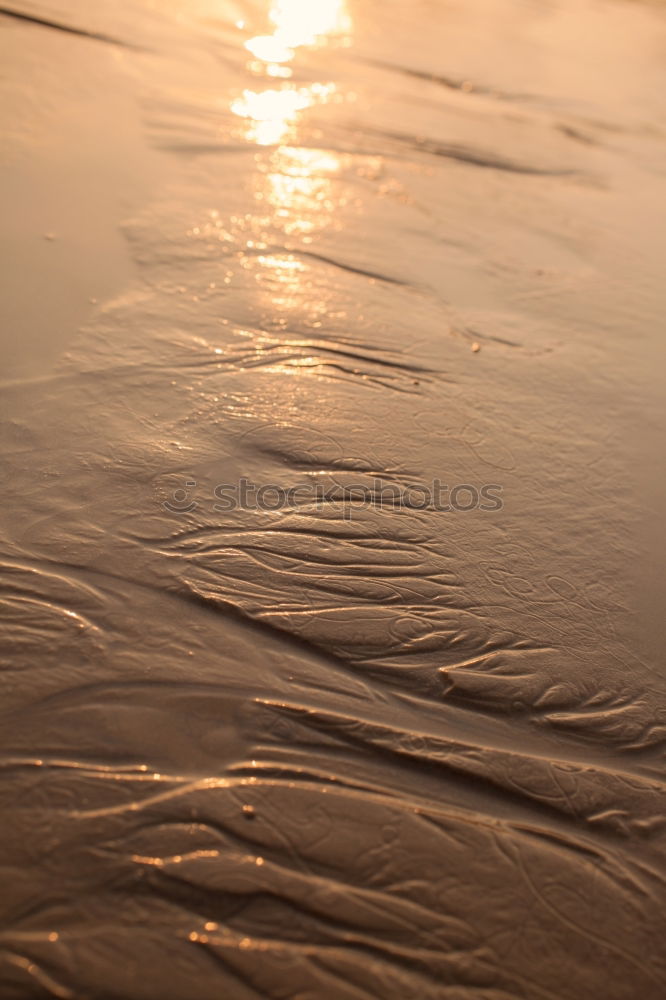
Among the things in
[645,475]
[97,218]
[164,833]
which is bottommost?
[164,833]

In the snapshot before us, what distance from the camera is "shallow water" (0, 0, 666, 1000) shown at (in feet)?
6.05

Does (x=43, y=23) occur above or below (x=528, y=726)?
above

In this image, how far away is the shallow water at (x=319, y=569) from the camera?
1.84 meters

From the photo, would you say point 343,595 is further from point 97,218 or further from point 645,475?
point 97,218

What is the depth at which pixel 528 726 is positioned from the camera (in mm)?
2332

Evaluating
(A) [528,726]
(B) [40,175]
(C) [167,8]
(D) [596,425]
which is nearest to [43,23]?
(C) [167,8]

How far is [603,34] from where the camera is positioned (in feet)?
27.2

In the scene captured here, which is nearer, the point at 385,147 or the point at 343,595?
the point at 343,595

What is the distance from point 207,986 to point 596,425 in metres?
2.51

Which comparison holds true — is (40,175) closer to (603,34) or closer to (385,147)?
(385,147)

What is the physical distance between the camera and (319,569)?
266 cm

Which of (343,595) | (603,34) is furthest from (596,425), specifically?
(603,34)

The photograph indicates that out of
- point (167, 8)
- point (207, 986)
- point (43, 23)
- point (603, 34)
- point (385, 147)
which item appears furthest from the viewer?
point (603, 34)

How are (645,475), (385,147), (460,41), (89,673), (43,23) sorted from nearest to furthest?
(89,673), (645,475), (385,147), (43,23), (460,41)
